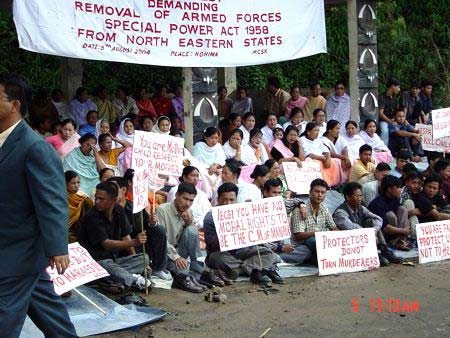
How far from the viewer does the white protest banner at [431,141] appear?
37.9 ft

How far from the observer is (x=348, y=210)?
877cm

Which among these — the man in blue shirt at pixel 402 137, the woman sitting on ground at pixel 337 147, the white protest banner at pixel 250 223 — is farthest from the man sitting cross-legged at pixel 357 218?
the man in blue shirt at pixel 402 137

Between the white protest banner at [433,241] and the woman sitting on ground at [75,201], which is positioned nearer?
the woman sitting on ground at [75,201]

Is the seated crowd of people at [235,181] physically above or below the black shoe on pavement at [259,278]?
above

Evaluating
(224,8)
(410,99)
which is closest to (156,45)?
(224,8)

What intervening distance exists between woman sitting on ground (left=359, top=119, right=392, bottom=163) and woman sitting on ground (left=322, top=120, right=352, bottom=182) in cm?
44

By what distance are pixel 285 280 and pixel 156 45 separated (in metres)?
3.30

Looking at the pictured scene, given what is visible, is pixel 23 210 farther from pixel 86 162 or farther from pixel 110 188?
pixel 86 162

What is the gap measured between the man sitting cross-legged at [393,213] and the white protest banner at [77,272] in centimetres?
348

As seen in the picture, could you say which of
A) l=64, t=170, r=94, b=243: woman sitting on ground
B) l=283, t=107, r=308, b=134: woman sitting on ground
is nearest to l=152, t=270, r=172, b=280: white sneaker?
l=64, t=170, r=94, b=243: woman sitting on ground

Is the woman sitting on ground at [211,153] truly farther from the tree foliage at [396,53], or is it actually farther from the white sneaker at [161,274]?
the tree foliage at [396,53]

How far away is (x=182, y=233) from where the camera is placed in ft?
25.7

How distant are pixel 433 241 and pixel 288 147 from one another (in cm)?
337
